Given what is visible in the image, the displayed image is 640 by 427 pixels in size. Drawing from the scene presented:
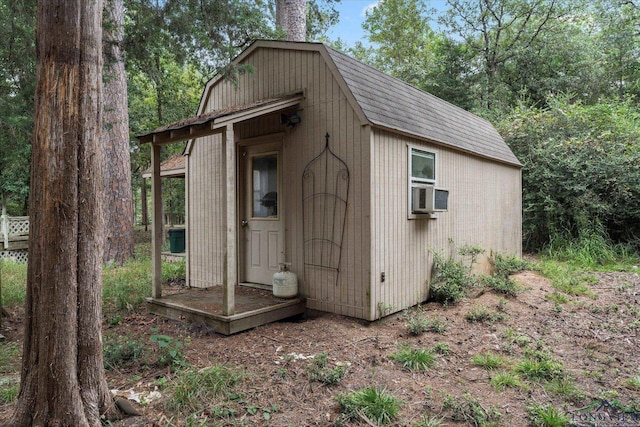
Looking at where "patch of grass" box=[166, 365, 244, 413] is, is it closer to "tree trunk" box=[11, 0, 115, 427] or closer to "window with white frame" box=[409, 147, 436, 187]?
"tree trunk" box=[11, 0, 115, 427]

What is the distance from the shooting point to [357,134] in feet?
→ 15.3

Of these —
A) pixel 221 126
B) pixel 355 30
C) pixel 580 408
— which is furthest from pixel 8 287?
pixel 355 30

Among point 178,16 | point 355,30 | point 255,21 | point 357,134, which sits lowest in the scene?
point 357,134

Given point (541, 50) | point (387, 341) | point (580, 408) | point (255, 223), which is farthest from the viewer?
point (541, 50)

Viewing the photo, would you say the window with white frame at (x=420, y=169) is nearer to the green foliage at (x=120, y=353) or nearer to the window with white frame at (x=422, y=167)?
the window with white frame at (x=422, y=167)

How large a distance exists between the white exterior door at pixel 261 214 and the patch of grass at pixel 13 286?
2800mm

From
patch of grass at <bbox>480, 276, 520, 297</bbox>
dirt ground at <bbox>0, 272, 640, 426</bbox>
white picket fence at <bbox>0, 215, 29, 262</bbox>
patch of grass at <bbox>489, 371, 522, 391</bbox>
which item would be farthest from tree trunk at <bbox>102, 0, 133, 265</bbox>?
patch of grass at <bbox>489, 371, 522, 391</bbox>

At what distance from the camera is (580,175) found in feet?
33.6

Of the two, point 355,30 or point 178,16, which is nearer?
point 178,16

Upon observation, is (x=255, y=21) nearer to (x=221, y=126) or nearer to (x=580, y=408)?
(x=221, y=126)

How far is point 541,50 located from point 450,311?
15496mm

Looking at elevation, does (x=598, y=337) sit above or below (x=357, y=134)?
below

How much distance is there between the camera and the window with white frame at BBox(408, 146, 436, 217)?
5.36 metres

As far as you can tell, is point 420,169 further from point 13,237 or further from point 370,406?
point 13,237
